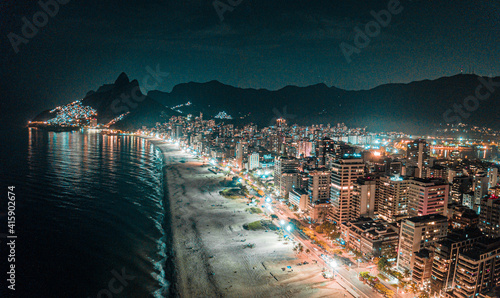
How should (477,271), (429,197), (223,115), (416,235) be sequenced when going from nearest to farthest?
1. (477,271)
2. (416,235)
3. (429,197)
4. (223,115)

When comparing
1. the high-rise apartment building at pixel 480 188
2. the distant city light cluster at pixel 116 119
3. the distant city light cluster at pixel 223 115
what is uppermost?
the distant city light cluster at pixel 223 115

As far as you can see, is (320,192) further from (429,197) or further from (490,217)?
(490,217)

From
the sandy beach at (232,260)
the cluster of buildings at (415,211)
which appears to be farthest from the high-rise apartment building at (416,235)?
the sandy beach at (232,260)

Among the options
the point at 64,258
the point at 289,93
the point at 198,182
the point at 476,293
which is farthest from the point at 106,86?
the point at 476,293

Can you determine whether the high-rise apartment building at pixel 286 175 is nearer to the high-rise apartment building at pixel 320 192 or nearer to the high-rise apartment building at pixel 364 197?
the high-rise apartment building at pixel 320 192

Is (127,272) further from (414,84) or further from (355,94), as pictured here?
(355,94)

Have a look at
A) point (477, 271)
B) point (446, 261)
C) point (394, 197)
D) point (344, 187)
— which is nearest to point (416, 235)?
point (446, 261)

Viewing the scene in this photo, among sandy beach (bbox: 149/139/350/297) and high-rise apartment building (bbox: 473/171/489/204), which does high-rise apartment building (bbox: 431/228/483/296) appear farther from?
high-rise apartment building (bbox: 473/171/489/204)
